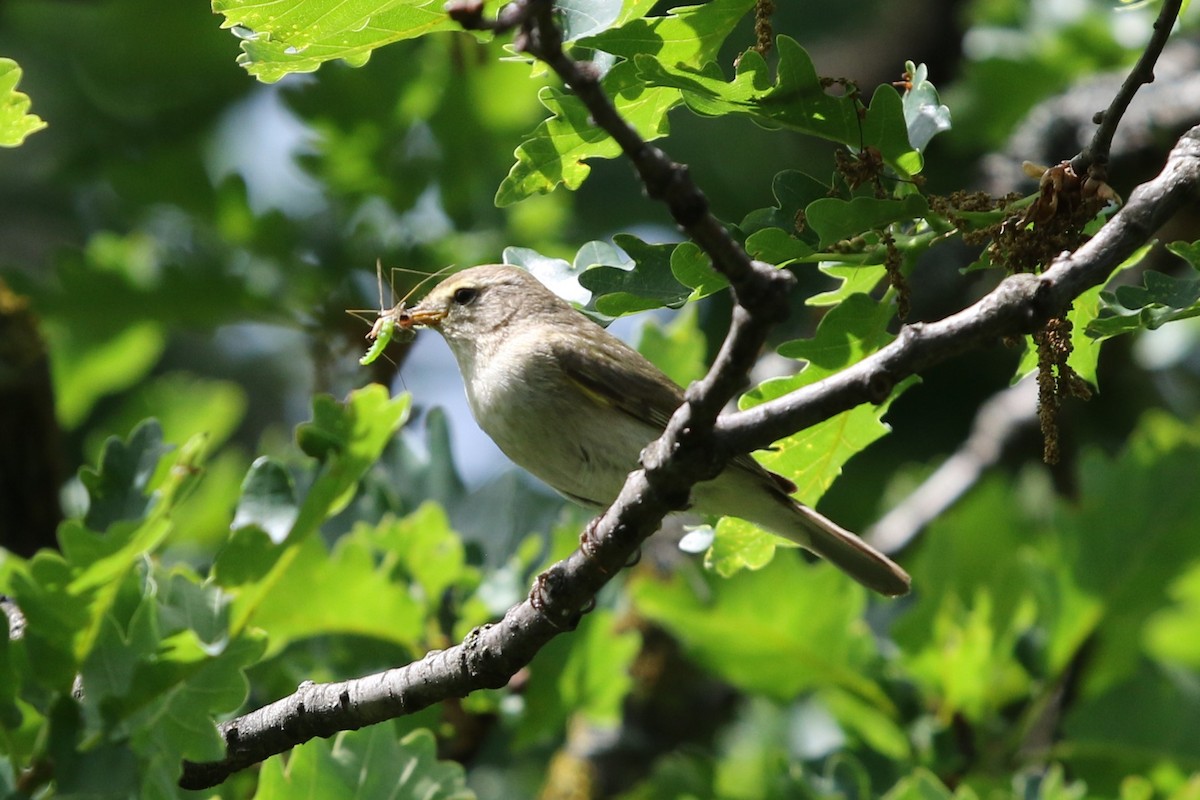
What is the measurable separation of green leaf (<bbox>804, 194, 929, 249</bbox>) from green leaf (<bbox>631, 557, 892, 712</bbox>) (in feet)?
6.43

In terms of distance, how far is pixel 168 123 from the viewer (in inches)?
248

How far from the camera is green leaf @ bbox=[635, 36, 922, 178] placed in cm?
223

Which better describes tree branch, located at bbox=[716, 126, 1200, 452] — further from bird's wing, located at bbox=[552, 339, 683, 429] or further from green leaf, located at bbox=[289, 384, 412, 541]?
bird's wing, located at bbox=[552, 339, 683, 429]

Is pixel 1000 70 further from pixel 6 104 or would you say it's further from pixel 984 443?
pixel 6 104

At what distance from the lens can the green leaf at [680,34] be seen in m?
2.26

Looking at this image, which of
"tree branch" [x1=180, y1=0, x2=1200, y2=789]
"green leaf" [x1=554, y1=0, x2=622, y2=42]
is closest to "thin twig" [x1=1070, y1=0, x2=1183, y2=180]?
"tree branch" [x1=180, y1=0, x2=1200, y2=789]

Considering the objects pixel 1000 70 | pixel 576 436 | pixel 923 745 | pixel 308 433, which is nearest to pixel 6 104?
pixel 308 433

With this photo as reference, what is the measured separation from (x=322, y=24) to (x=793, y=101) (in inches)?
32.2

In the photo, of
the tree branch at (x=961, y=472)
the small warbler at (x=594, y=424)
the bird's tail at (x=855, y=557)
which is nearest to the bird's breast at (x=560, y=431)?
the small warbler at (x=594, y=424)

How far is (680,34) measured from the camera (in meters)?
2.32

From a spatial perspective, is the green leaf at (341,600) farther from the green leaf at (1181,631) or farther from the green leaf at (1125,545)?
the green leaf at (1181,631)

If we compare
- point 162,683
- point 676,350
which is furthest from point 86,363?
point 162,683

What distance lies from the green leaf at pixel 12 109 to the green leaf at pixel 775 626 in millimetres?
2462

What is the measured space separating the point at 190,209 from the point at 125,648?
3.28 meters
